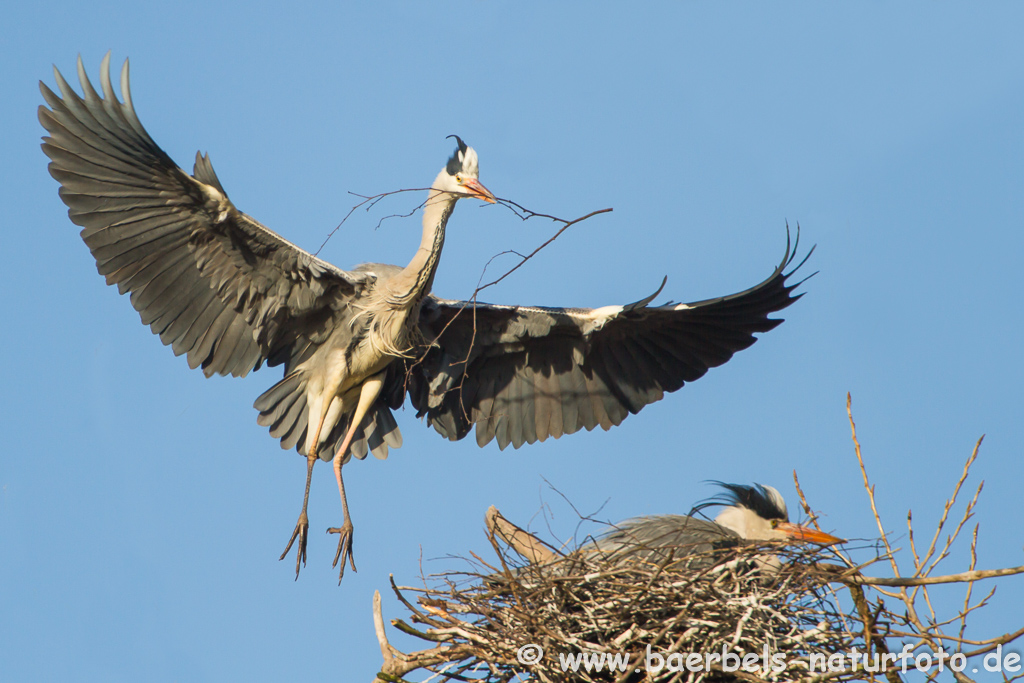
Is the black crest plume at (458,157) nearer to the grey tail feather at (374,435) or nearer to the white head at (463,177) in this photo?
the white head at (463,177)

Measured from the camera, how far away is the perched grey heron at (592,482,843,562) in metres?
4.82

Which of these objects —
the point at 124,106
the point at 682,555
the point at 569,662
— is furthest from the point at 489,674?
the point at 124,106

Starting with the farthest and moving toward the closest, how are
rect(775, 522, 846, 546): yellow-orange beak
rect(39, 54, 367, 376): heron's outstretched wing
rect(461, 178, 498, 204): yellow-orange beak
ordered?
rect(461, 178, 498, 204): yellow-orange beak < rect(39, 54, 367, 376): heron's outstretched wing < rect(775, 522, 846, 546): yellow-orange beak

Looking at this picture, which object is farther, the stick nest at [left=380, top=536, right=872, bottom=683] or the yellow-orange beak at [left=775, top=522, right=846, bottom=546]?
the yellow-orange beak at [left=775, top=522, right=846, bottom=546]

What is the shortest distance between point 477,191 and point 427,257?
0.52m

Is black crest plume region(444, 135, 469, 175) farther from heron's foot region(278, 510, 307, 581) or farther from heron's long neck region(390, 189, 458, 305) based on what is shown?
heron's foot region(278, 510, 307, 581)

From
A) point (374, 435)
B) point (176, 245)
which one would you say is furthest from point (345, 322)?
point (176, 245)

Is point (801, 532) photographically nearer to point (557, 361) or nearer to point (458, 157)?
point (557, 361)

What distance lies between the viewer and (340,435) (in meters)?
6.96

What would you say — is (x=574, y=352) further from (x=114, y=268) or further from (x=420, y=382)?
(x=114, y=268)

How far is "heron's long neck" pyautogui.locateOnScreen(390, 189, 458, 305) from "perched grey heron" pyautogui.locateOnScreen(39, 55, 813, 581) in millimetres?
10

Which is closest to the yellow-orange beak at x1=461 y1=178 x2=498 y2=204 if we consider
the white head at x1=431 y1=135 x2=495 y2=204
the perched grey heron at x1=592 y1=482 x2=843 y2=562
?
the white head at x1=431 y1=135 x2=495 y2=204

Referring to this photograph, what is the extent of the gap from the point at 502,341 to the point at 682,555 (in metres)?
2.34

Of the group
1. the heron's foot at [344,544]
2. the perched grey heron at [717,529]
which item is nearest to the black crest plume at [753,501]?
the perched grey heron at [717,529]
